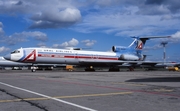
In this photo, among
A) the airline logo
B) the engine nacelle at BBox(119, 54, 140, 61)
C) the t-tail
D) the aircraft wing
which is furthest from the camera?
the t-tail

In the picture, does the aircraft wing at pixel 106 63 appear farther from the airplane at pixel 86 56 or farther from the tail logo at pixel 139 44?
the tail logo at pixel 139 44

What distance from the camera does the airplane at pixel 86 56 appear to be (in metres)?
40.6

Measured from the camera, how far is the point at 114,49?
54875 mm

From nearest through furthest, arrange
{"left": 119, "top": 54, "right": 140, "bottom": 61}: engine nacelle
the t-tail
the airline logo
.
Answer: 1. the airline logo
2. {"left": 119, "top": 54, "right": 140, "bottom": 61}: engine nacelle
3. the t-tail

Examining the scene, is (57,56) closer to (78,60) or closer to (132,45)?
(78,60)

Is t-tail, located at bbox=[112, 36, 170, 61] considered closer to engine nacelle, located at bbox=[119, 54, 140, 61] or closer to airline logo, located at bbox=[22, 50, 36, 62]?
engine nacelle, located at bbox=[119, 54, 140, 61]

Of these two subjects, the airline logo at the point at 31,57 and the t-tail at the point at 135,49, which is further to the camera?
the t-tail at the point at 135,49

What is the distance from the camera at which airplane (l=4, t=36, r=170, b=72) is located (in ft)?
133

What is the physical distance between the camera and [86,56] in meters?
47.5

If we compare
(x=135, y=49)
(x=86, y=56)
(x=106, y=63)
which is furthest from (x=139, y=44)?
(x=86, y=56)

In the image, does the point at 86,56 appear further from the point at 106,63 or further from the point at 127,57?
the point at 127,57

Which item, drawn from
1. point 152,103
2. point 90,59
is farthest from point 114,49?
point 152,103

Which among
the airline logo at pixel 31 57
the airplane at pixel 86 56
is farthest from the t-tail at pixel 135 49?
the airline logo at pixel 31 57

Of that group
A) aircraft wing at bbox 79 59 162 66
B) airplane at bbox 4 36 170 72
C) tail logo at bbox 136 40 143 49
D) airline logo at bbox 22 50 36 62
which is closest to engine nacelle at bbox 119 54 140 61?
airplane at bbox 4 36 170 72
